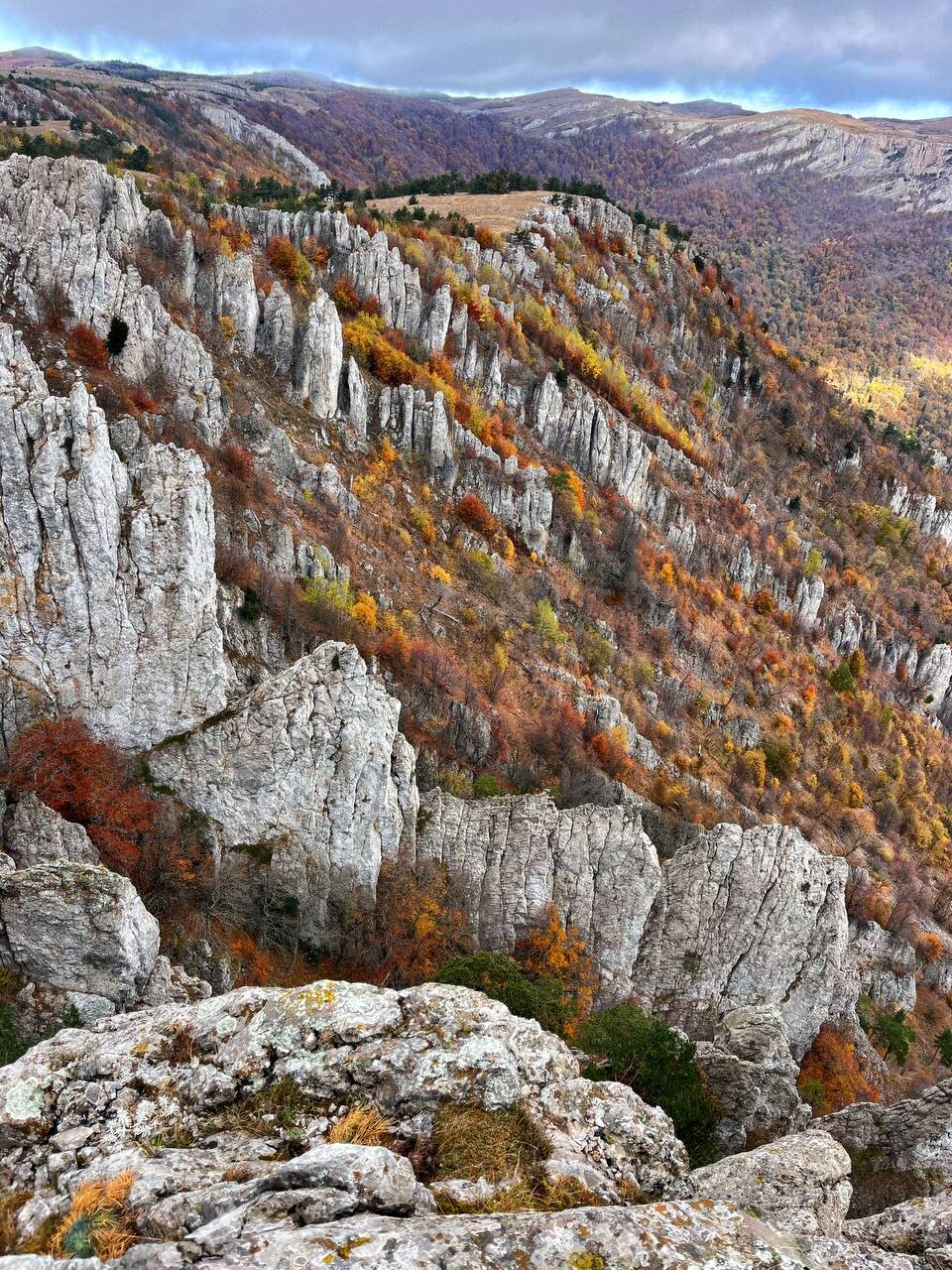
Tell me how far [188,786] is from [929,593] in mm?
126455

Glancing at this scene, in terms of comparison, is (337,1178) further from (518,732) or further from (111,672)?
(518,732)

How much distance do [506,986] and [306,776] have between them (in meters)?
14.4

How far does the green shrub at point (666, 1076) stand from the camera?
78.3 ft

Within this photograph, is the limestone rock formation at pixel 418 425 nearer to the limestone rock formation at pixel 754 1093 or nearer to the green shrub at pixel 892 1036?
the limestone rock formation at pixel 754 1093

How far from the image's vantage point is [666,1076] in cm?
2442

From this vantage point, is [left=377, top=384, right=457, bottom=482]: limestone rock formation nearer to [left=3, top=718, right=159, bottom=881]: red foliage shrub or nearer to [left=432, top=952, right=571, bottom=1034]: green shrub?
[left=3, top=718, right=159, bottom=881]: red foliage shrub

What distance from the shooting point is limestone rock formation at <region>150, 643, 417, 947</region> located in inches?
1337

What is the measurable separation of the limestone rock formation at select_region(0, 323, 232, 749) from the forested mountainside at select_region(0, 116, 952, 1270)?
169 millimetres

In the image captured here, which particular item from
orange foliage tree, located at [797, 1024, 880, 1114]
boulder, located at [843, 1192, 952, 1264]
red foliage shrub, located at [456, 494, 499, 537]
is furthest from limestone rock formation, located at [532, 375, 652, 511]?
boulder, located at [843, 1192, 952, 1264]

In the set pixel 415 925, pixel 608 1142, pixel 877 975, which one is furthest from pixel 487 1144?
pixel 877 975

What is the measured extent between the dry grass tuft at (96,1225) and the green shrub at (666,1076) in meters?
17.8

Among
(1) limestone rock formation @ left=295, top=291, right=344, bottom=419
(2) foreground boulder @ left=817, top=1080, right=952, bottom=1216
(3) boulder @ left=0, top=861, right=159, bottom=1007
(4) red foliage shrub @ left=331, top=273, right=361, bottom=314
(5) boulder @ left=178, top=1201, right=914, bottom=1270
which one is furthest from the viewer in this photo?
(4) red foliage shrub @ left=331, top=273, right=361, bottom=314

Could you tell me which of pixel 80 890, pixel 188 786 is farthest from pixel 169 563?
pixel 80 890

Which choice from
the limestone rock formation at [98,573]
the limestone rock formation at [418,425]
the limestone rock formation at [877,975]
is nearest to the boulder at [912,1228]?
the limestone rock formation at [98,573]
